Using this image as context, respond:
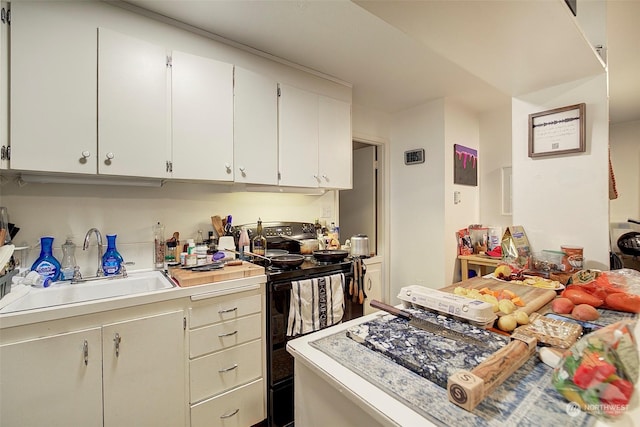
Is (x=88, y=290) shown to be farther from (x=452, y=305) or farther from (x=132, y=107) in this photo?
(x=452, y=305)

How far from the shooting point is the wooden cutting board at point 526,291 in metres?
1.09

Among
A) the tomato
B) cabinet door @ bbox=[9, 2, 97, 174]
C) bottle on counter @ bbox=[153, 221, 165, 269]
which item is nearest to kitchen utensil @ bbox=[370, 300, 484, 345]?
the tomato

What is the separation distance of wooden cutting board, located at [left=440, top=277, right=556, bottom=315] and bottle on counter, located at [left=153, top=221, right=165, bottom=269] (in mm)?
1740

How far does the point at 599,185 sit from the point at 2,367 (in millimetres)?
2832

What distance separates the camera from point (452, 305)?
0.95 metres

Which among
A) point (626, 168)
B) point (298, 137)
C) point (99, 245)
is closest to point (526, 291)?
point (298, 137)

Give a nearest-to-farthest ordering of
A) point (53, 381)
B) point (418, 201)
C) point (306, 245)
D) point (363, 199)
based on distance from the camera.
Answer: point (53, 381) < point (306, 245) < point (418, 201) < point (363, 199)

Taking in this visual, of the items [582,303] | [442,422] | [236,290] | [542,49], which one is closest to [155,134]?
[236,290]

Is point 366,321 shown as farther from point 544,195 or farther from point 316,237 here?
point 316,237

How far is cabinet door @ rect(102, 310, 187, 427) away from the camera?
4.19 feet

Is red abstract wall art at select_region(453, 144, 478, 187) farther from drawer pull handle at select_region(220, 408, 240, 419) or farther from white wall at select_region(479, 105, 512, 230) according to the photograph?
drawer pull handle at select_region(220, 408, 240, 419)

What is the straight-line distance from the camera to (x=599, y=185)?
1469 millimetres

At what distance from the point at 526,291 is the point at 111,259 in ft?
7.33

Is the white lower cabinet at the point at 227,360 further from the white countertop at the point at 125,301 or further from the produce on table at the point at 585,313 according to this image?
the produce on table at the point at 585,313
